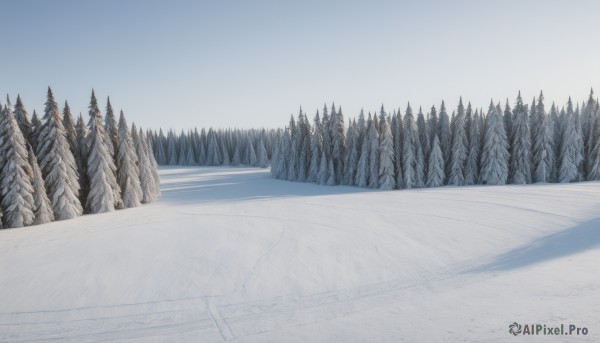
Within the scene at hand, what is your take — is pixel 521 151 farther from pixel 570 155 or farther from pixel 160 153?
pixel 160 153

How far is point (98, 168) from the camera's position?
26.7 m

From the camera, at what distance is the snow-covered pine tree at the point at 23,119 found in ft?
87.1

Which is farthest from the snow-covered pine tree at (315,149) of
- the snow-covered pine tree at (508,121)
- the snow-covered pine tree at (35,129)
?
the snow-covered pine tree at (35,129)

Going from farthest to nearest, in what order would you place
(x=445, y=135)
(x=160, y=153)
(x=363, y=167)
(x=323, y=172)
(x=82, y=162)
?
(x=160, y=153) → (x=323, y=172) → (x=445, y=135) → (x=363, y=167) → (x=82, y=162)

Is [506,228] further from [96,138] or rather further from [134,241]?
[96,138]

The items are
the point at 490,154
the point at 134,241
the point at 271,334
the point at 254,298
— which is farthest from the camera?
the point at 490,154

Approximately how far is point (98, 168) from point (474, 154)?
49.2 m

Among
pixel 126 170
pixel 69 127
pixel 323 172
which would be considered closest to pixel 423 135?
pixel 323 172

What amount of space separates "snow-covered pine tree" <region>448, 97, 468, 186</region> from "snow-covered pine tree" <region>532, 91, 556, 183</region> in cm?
991

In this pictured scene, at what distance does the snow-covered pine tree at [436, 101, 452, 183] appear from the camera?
4675 centimetres

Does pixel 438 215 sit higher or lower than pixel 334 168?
lower

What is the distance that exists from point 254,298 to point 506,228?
56.8 ft

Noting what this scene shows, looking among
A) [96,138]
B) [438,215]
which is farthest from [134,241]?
[438,215]

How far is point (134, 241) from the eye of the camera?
17.9 meters
